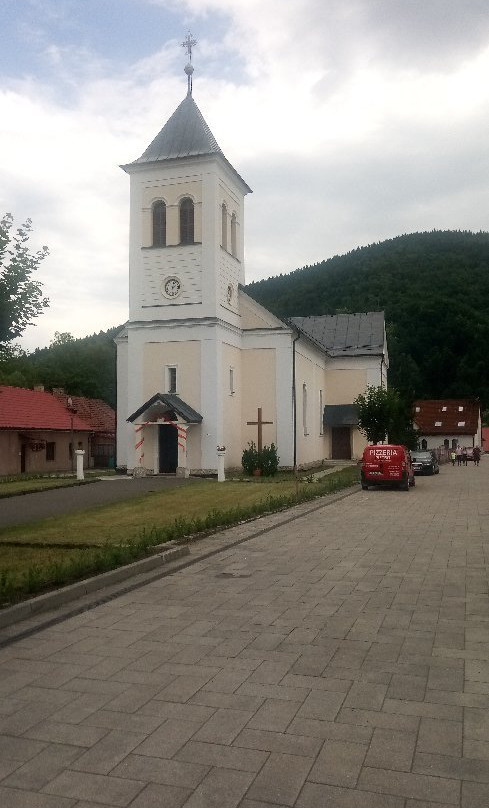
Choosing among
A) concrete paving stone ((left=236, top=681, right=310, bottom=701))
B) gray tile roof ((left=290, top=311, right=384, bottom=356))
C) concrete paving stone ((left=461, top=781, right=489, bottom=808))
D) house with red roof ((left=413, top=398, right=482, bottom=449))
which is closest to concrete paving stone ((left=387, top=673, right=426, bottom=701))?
concrete paving stone ((left=236, top=681, right=310, bottom=701))

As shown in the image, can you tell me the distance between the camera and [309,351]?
4109 cm

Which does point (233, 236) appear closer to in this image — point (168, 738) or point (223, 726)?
point (223, 726)

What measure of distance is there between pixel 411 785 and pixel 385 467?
23305mm

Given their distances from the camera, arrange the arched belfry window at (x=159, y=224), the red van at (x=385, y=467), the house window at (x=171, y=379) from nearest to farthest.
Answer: the red van at (x=385, y=467) < the house window at (x=171, y=379) < the arched belfry window at (x=159, y=224)

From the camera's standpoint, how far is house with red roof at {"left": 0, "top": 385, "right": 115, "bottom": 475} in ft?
132

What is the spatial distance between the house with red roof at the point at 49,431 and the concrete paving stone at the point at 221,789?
36054 mm

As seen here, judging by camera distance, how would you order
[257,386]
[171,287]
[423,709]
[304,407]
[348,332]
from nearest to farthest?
[423,709]
[171,287]
[257,386]
[304,407]
[348,332]

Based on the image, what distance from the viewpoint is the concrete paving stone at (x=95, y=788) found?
3.84m

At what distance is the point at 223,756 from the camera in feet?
14.1

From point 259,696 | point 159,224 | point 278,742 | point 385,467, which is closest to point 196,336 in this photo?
point 159,224

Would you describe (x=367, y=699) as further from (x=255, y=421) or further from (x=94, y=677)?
(x=255, y=421)

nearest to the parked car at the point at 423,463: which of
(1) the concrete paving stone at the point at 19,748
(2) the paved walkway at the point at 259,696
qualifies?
(2) the paved walkway at the point at 259,696

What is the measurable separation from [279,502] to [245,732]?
1523cm

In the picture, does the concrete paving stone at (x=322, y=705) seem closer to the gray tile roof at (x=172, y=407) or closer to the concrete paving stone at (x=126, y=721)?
the concrete paving stone at (x=126, y=721)
